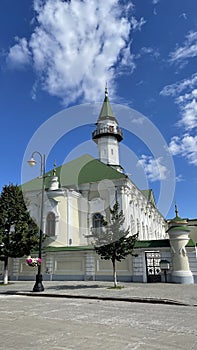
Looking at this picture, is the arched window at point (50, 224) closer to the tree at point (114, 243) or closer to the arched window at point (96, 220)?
the arched window at point (96, 220)

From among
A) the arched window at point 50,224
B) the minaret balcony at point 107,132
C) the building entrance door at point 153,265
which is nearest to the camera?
the building entrance door at point 153,265

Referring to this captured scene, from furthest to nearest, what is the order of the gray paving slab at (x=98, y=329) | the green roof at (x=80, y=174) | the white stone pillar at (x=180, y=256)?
the green roof at (x=80, y=174) < the white stone pillar at (x=180, y=256) < the gray paving slab at (x=98, y=329)

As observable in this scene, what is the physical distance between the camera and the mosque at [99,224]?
20844mm

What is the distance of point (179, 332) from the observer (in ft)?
20.9

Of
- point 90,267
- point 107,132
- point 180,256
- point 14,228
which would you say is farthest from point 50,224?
point 107,132

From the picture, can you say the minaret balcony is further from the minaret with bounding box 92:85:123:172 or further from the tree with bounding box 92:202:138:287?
the tree with bounding box 92:202:138:287

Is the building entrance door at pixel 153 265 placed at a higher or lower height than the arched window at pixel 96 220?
lower

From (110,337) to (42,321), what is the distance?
8.42ft

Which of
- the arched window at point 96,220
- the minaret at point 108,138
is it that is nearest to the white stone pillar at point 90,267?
the arched window at point 96,220

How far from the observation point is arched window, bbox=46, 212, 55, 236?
Answer: 2942cm

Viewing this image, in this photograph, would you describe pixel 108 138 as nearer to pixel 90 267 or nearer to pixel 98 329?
pixel 90 267

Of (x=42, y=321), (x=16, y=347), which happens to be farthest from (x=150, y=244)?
(x=16, y=347)

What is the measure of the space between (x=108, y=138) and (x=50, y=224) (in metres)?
19.2

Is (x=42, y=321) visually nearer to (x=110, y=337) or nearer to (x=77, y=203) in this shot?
(x=110, y=337)
